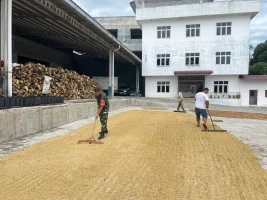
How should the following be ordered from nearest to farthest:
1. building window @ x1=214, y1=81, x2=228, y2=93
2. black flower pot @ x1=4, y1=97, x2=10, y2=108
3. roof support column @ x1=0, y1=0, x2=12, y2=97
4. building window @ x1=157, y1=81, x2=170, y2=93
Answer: black flower pot @ x1=4, y1=97, x2=10, y2=108 < roof support column @ x1=0, y1=0, x2=12, y2=97 < building window @ x1=214, y1=81, x2=228, y2=93 < building window @ x1=157, y1=81, x2=170, y2=93

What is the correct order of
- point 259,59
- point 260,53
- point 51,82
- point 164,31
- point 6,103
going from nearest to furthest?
1. point 6,103
2. point 51,82
3. point 164,31
4. point 259,59
5. point 260,53

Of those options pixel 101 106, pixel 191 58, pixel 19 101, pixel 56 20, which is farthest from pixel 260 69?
pixel 19 101

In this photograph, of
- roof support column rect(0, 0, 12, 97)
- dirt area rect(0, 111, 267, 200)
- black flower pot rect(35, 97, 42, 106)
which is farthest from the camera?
roof support column rect(0, 0, 12, 97)

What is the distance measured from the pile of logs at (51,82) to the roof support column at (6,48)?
0.92 m

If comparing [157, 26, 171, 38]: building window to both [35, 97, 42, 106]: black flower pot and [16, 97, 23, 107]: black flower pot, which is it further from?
[16, 97, 23, 107]: black flower pot

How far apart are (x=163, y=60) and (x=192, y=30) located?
5.49 m

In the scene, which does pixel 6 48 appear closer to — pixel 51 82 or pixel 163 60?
pixel 51 82

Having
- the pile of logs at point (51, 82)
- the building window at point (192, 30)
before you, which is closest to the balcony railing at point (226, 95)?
the building window at point (192, 30)

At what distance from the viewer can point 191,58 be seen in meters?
31.3

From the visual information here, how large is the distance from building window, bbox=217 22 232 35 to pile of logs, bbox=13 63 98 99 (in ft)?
67.1

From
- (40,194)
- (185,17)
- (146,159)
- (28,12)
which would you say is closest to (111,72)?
(28,12)

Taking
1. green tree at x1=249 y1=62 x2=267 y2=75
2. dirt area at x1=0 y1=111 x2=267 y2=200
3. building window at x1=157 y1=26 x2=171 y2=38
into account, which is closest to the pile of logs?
dirt area at x1=0 y1=111 x2=267 y2=200

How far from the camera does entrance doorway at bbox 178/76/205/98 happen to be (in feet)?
106

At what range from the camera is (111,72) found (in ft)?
77.6
